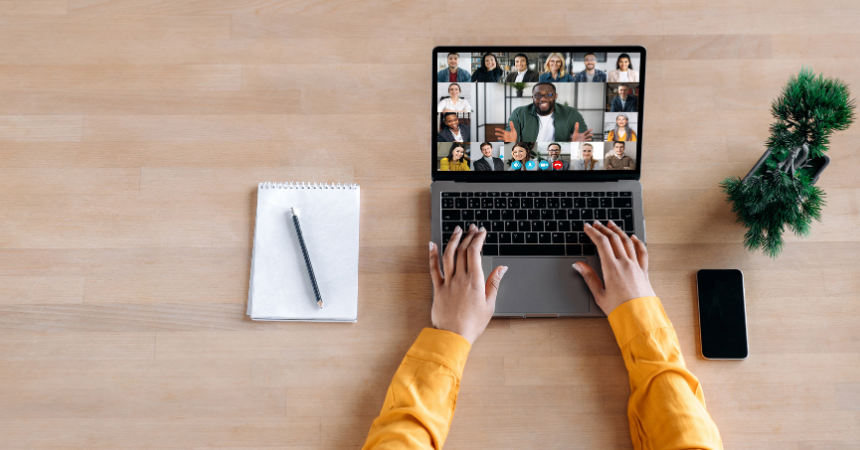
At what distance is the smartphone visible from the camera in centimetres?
81

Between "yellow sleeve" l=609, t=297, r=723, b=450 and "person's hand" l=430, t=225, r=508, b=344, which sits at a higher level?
"person's hand" l=430, t=225, r=508, b=344

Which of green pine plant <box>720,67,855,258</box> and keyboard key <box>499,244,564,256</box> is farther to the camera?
keyboard key <box>499,244,564,256</box>

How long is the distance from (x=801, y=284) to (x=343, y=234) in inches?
32.2

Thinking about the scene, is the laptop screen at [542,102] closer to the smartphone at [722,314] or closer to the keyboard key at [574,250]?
the keyboard key at [574,250]

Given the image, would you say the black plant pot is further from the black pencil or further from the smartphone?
the black pencil

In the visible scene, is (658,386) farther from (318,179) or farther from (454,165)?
(318,179)

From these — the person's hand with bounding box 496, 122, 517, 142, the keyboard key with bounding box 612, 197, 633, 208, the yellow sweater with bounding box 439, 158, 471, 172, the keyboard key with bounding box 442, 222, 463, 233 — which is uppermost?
the person's hand with bounding box 496, 122, 517, 142

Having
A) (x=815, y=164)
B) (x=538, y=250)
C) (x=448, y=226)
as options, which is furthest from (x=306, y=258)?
(x=815, y=164)

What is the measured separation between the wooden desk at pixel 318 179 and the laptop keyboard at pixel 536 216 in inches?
2.7

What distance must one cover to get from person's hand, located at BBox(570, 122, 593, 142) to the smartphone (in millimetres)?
311

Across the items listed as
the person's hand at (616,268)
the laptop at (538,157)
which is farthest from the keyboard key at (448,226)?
the person's hand at (616,268)

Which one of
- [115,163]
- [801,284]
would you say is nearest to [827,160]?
[801,284]

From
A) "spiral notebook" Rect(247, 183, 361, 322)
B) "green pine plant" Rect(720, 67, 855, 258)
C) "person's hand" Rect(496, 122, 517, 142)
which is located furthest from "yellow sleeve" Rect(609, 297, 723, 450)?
"spiral notebook" Rect(247, 183, 361, 322)

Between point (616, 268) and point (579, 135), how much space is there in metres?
0.24
